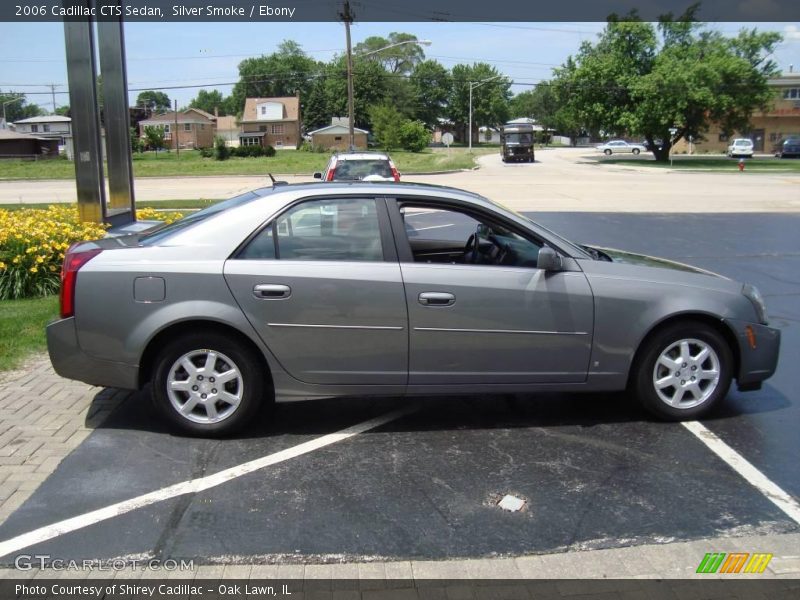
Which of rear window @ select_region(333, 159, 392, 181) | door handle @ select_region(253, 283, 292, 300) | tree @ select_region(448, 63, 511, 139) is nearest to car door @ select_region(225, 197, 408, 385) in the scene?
door handle @ select_region(253, 283, 292, 300)

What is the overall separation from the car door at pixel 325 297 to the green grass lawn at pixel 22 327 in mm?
2804

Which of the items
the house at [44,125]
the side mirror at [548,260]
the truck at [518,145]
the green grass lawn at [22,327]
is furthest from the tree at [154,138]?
the side mirror at [548,260]

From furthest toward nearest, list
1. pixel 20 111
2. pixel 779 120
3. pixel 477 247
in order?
pixel 20 111
pixel 779 120
pixel 477 247

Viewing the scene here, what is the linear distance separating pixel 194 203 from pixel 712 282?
67.9ft

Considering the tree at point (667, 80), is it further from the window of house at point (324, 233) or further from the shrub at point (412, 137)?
the window of house at point (324, 233)

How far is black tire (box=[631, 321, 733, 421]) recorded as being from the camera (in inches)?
190

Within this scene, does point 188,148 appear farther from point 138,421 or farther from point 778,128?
point 138,421

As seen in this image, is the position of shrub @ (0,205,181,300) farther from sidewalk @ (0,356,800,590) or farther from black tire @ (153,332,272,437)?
sidewalk @ (0,356,800,590)

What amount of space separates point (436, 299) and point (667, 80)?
55.9 m

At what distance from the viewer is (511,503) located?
12.5 ft

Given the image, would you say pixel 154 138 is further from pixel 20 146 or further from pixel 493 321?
pixel 493 321

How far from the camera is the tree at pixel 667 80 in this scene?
178 feet

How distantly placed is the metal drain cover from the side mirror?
4.86ft

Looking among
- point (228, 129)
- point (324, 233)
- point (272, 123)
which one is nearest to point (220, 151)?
point (272, 123)
